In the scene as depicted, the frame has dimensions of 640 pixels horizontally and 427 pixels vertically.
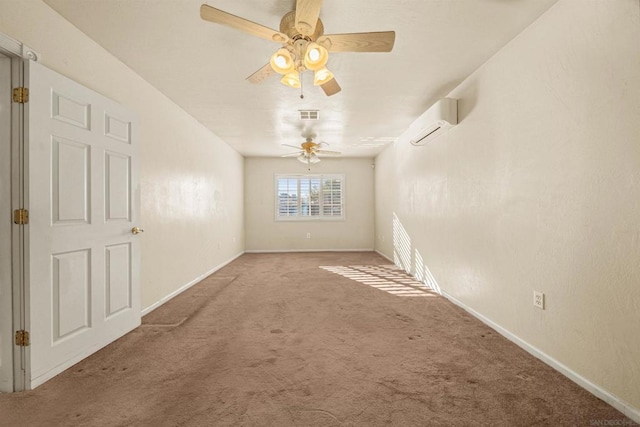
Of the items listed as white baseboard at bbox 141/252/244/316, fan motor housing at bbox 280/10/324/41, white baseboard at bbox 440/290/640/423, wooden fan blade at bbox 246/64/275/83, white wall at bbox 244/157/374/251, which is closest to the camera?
white baseboard at bbox 440/290/640/423

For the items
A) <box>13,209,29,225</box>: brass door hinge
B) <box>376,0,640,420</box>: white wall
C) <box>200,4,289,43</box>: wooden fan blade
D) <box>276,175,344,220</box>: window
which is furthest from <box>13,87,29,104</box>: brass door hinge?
<box>276,175,344,220</box>: window

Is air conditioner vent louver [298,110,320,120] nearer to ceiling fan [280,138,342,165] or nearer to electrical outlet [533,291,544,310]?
ceiling fan [280,138,342,165]

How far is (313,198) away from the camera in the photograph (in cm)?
812

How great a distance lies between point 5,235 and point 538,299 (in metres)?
3.63

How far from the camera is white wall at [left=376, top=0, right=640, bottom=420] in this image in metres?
1.60

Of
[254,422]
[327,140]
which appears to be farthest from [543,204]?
[327,140]

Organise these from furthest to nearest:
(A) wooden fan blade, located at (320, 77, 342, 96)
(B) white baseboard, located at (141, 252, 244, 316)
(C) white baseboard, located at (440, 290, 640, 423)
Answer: (B) white baseboard, located at (141, 252, 244, 316), (A) wooden fan blade, located at (320, 77, 342, 96), (C) white baseboard, located at (440, 290, 640, 423)

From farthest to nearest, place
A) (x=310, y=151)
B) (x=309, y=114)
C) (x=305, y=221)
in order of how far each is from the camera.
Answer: (x=305, y=221) < (x=310, y=151) < (x=309, y=114)

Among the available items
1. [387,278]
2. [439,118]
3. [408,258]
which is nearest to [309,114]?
[439,118]

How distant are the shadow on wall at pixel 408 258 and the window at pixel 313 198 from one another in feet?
7.88

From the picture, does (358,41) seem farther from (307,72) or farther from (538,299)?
(538,299)

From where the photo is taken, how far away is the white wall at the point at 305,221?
795 centimetres

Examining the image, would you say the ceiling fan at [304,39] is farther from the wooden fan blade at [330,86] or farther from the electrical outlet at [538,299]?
the electrical outlet at [538,299]

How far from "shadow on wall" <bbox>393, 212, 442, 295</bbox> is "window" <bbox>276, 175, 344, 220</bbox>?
7.88 ft
